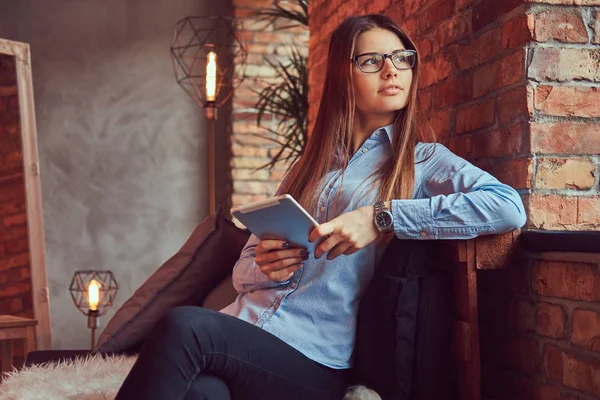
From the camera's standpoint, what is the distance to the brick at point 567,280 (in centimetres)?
163

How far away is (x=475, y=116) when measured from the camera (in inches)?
83.2

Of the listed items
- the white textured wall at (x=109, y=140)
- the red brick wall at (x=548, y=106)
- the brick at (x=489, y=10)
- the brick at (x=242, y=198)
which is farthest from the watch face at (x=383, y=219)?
the white textured wall at (x=109, y=140)

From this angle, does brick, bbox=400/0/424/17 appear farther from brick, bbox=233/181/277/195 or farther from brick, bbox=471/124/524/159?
brick, bbox=233/181/277/195

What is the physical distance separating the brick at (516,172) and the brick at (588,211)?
0.14 meters

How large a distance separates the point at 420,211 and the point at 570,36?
0.55m

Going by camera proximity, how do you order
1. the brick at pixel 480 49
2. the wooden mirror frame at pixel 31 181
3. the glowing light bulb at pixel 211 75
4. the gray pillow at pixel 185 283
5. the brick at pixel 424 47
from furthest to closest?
the glowing light bulb at pixel 211 75
the wooden mirror frame at pixel 31 181
the gray pillow at pixel 185 283
the brick at pixel 424 47
the brick at pixel 480 49

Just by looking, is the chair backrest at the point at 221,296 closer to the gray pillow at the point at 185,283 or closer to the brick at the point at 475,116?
the gray pillow at the point at 185,283

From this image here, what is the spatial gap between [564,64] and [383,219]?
1.84ft

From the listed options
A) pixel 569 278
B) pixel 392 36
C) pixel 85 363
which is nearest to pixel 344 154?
pixel 392 36

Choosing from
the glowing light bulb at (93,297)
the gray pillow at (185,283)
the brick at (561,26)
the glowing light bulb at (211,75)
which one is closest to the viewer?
the brick at (561,26)

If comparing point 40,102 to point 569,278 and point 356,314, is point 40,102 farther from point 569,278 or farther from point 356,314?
point 569,278

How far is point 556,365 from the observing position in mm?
1739

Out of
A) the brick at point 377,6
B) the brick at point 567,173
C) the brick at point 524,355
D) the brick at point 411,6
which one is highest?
the brick at point 377,6

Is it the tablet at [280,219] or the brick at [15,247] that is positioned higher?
the tablet at [280,219]
